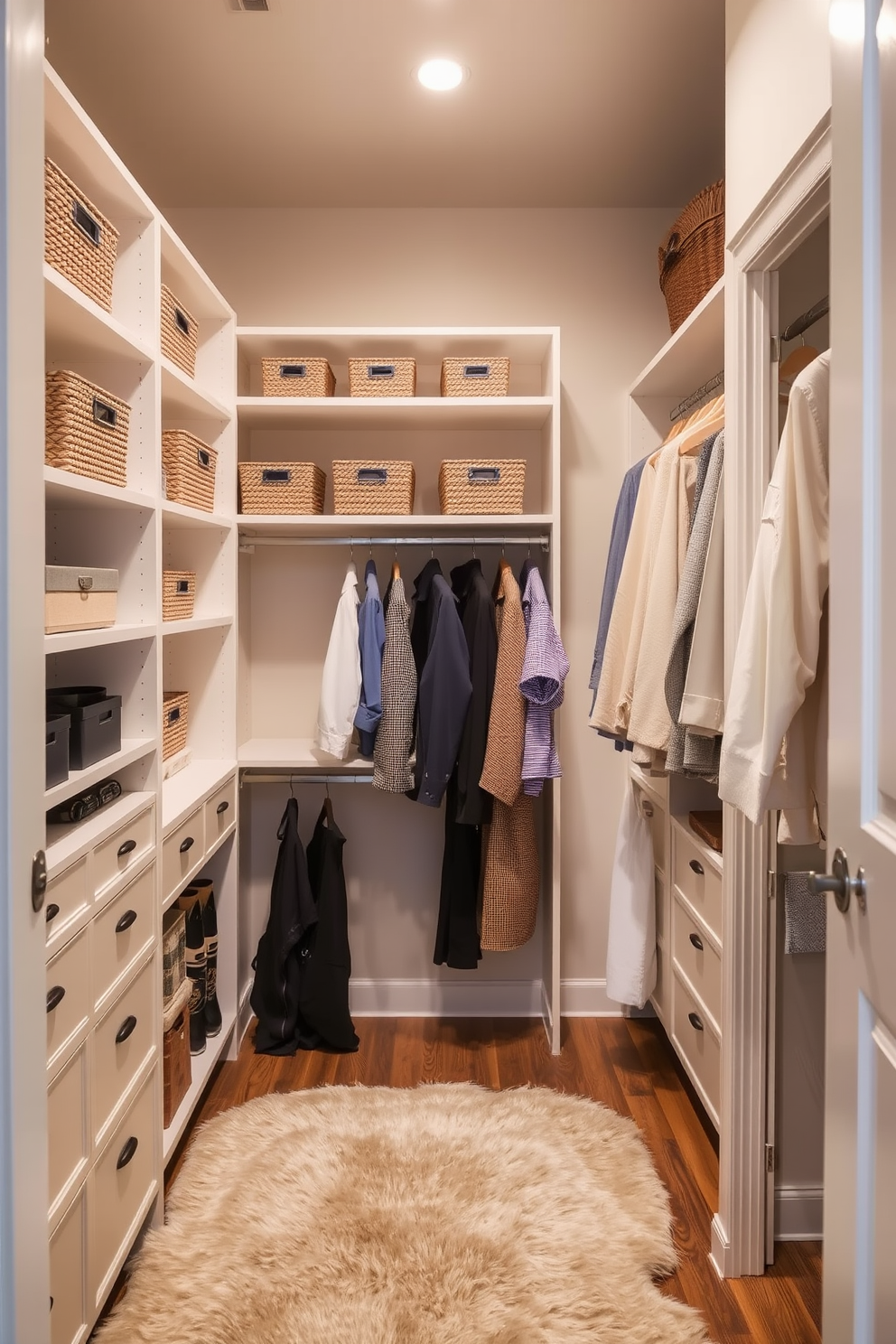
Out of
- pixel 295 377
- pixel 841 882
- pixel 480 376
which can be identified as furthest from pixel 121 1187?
pixel 480 376

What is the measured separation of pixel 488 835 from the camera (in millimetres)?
2713

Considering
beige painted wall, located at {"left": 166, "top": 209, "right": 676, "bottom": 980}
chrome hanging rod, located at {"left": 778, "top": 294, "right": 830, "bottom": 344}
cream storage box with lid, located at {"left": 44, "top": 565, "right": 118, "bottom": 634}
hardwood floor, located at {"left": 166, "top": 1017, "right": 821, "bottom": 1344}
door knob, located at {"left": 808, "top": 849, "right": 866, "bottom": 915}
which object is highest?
beige painted wall, located at {"left": 166, "top": 209, "right": 676, "bottom": 980}

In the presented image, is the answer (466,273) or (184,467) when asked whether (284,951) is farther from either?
(466,273)

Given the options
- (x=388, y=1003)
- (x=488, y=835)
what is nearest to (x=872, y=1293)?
(x=488, y=835)

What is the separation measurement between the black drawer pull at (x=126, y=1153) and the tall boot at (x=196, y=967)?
67cm

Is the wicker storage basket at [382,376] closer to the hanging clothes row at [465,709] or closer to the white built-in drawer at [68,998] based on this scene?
the hanging clothes row at [465,709]

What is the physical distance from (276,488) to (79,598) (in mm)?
1212

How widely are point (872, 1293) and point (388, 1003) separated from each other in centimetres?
225

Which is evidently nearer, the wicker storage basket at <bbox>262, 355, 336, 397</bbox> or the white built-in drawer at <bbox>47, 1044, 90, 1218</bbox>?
Answer: the white built-in drawer at <bbox>47, 1044, 90, 1218</bbox>

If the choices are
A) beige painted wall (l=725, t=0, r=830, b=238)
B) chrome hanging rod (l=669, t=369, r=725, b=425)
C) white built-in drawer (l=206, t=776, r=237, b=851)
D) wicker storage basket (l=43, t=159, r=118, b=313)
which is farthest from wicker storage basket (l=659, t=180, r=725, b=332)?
white built-in drawer (l=206, t=776, r=237, b=851)

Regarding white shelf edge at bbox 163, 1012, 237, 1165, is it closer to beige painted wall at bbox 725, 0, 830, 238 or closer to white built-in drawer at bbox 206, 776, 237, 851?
white built-in drawer at bbox 206, 776, 237, 851

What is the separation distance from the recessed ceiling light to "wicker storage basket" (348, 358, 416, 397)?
701 millimetres

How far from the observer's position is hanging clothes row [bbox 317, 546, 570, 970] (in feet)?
8.46

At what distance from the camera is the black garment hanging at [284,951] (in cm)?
Answer: 274
